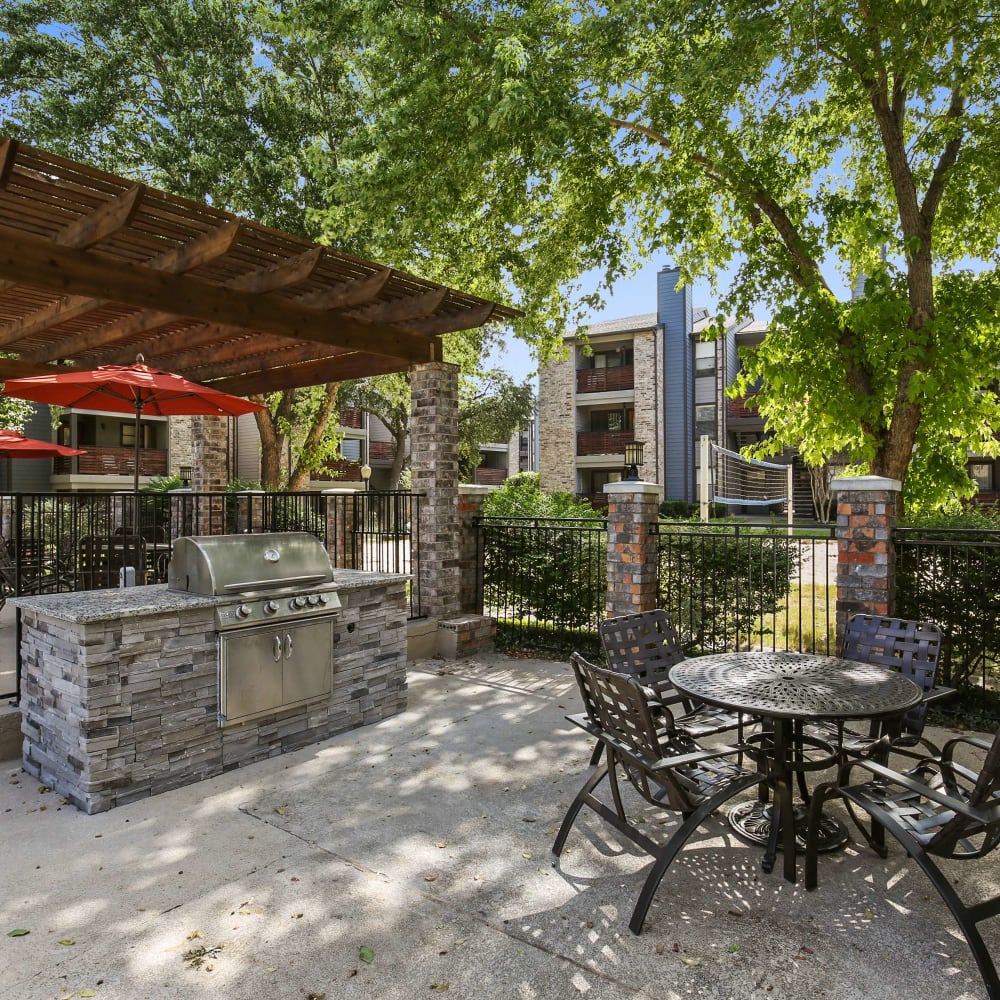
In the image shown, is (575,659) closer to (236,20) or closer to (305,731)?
(305,731)

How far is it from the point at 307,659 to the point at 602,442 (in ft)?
68.1

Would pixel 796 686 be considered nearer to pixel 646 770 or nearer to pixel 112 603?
pixel 646 770

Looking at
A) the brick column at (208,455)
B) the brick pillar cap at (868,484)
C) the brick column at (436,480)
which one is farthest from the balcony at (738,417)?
the brick pillar cap at (868,484)

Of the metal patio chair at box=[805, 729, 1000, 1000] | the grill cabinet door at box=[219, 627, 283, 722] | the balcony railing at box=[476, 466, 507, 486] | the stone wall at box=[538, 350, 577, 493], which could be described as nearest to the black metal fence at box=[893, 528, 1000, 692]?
the metal patio chair at box=[805, 729, 1000, 1000]

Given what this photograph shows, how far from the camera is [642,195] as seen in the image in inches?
348

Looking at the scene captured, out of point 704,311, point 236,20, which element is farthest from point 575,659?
point 704,311

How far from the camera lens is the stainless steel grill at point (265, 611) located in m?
4.12

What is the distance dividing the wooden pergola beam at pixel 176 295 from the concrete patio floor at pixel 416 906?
10.6 ft

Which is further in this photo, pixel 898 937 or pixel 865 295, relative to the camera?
pixel 865 295

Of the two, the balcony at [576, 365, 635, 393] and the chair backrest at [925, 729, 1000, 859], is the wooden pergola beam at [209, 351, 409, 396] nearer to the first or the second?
the chair backrest at [925, 729, 1000, 859]

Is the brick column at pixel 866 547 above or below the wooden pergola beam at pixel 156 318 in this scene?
below

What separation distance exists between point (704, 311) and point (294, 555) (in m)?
24.1

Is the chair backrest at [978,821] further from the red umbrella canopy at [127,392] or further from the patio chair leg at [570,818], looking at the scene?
the red umbrella canopy at [127,392]

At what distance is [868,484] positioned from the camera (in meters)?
5.23
